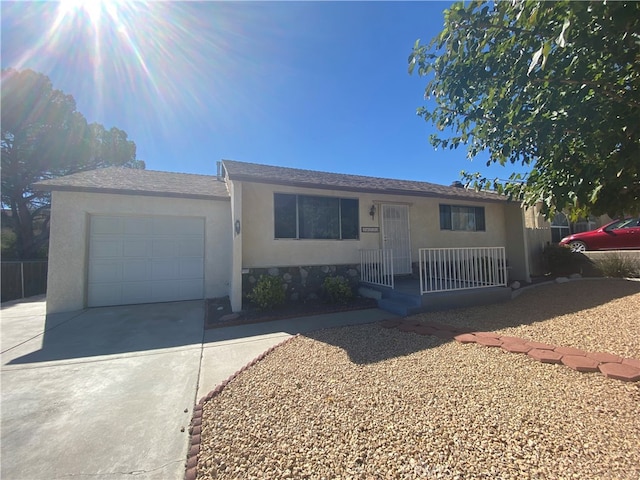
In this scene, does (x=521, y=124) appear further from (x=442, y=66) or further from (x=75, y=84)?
(x=75, y=84)

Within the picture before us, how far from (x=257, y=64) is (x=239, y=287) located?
5320 millimetres

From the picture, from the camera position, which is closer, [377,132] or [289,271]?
[289,271]

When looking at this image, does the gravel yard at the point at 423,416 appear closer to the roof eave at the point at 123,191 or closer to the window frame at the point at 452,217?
the roof eave at the point at 123,191

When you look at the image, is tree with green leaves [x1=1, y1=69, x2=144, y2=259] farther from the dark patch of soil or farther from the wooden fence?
the dark patch of soil

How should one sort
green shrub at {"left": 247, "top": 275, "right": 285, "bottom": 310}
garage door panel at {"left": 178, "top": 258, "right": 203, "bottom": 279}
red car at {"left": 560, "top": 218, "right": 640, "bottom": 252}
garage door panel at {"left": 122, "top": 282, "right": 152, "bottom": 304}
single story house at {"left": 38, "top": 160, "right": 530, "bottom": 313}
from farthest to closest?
1. red car at {"left": 560, "top": 218, "right": 640, "bottom": 252}
2. garage door panel at {"left": 178, "top": 258, "right": 203, "bottom": 279}
3. garage door panel at {"left": 122, "top": 282, "right": 152, "bottom": 304}
4. single story house at {"left": 38, "top": 160, "right": 530, "bottom": 313}
5. green shrub at {"left": 247, "top": 275, "right": 285, "bottom": 310}

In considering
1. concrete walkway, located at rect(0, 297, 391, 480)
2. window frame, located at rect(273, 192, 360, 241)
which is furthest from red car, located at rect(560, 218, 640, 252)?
concrete walkway, located at rect(0, 297, 391, 480)

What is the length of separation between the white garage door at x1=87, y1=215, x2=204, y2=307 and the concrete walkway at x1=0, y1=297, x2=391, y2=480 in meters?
0.93

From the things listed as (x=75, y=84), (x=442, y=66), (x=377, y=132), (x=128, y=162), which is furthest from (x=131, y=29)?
(x=128, y=162)

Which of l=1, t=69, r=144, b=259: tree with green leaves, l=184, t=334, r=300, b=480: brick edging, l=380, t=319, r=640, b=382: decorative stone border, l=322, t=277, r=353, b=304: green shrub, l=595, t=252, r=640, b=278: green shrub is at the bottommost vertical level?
l=184, t=334, r=300, b=480: brick edging

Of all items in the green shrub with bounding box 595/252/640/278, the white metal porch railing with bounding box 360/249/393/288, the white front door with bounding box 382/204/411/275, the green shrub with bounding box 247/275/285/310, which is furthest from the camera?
the white front door with bounding box 382/204/411/275

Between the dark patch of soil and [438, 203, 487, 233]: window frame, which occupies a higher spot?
[438, 203, 487, 233]: window frame

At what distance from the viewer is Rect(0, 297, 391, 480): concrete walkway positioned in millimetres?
2111

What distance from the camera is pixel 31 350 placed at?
4.40 meters

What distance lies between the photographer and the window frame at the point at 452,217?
9594 mm
